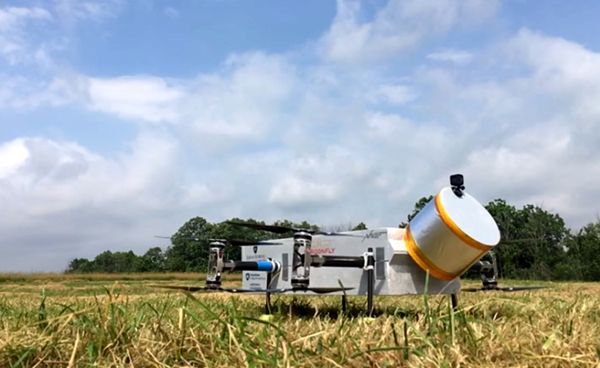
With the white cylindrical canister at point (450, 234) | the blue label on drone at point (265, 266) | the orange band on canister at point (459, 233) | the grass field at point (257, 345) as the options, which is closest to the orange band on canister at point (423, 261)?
the white cylindrical canister at point (450, 234)

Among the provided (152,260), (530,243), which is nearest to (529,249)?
(530,243)

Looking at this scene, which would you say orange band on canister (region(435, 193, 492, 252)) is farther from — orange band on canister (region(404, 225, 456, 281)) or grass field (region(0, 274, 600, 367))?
grass field (region(0, 274, 600, 367))

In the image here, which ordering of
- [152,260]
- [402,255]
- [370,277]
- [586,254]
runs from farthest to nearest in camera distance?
[152,260]
[586,254]
[402,255]
[370,277]

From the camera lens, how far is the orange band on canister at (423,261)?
18.4 ft

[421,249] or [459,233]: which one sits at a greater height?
[459,233]

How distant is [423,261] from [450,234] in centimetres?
57

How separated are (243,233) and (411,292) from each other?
118ft

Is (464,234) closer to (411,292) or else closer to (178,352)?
(411,292)

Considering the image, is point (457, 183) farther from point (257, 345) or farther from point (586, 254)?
point (586, 254)

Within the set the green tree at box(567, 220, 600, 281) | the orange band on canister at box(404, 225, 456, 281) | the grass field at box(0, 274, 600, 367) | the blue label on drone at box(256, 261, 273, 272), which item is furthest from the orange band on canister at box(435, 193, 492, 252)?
the green tree at box(567, 220, 600, 281)

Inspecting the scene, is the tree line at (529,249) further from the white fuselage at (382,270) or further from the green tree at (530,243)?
the white fuselage at (382,270)

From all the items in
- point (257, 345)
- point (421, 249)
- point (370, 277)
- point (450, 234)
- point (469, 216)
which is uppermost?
point (469, 216)

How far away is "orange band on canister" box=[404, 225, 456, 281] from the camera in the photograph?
Result: 221 inches

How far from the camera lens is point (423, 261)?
18.6 feet
